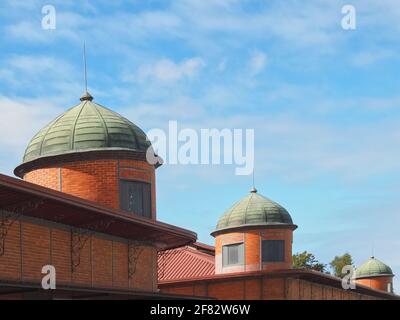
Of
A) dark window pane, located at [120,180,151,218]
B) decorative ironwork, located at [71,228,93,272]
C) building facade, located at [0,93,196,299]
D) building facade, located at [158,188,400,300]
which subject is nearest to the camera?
building facade, located at [0,93,196,299]

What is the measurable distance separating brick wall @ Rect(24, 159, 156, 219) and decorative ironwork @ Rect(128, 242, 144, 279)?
5.28ft

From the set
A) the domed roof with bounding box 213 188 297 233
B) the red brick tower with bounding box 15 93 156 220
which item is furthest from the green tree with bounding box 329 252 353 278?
the red brick tower with bounding box 15 93 156 220

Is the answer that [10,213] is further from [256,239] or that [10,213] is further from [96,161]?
[256,239]

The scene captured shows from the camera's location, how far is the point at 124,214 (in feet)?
76.5

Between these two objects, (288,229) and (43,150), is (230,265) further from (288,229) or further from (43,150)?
(43,150)

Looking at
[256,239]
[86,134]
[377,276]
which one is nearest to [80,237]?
[86,134]

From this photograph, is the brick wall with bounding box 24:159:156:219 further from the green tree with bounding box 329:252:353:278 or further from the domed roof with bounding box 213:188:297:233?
the green tree with bounding box 329:252:353:278

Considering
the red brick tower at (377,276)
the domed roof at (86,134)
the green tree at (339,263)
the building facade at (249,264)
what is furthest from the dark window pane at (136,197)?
the green tree at (339,263)

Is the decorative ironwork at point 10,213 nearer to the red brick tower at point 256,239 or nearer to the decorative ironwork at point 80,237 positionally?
the decorative ironwork at point 80,237

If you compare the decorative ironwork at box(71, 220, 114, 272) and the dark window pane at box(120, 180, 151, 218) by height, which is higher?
the dark window pane at box(120, 180, 151, 218)

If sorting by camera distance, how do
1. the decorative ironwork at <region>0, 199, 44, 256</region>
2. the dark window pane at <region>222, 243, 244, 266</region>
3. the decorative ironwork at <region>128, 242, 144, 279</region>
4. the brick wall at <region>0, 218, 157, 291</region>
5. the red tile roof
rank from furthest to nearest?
the dark window pane at <region>222, 243, 244, 266</region> < the red tile roof < the decorative ironwork at <region>128, 242, 144, 279</region> < the brick wall at <region>0, 218, 157, 291</region> < the decorative ironwork at <region>0, 199, 44, 256</region>

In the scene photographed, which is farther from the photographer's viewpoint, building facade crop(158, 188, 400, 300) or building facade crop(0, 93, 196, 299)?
building facade crop(158, 188, 400, 300)

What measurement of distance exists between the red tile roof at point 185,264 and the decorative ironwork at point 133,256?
1523cm

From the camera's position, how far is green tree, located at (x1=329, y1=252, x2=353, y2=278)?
94.1 m
